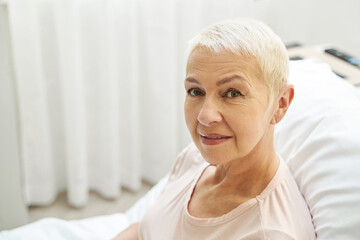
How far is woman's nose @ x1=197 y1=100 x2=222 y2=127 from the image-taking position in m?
0.89

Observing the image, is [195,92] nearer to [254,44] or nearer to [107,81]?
[254,44]

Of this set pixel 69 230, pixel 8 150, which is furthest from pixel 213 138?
pixel 8 150

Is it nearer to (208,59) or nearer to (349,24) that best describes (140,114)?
(349,24)

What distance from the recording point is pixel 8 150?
1679 millimetres

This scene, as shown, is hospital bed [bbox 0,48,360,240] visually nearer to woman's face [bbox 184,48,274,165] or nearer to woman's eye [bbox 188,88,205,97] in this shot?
woman's face [bbox 184,48,274,165]

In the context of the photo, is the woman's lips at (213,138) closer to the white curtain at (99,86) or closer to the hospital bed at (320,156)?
the hospital bed at (320,156)

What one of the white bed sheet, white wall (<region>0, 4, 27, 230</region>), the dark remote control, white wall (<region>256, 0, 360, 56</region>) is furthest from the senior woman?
white wall (<region>256, 0, 360, 56</region>)

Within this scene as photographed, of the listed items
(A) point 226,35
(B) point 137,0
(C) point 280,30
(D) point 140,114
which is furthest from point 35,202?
(A) point 226,35

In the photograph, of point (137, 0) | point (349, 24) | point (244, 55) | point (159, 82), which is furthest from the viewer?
point (159, 82)

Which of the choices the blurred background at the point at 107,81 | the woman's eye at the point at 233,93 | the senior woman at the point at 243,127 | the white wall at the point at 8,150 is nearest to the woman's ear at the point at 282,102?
the senior woman at the point at 243,127

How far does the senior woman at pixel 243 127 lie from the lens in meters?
0.89

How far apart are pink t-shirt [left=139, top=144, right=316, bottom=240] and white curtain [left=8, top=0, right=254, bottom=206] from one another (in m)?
1.09

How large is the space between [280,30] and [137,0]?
0.78 meters

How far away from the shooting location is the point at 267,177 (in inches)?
38.4
